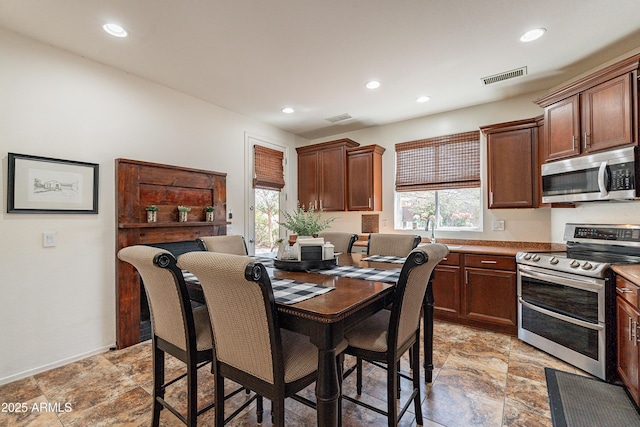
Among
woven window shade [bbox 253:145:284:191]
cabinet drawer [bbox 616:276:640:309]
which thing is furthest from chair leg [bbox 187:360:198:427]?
woven window shade [bbox 253:145:284:191]

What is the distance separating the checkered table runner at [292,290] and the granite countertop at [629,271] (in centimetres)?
194

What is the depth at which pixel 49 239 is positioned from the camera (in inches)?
98.7

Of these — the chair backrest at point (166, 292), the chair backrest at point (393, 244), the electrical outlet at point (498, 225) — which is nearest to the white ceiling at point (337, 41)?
the electrical outlet at point (498, 225)

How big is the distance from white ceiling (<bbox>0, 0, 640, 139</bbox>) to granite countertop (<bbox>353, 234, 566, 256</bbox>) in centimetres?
181

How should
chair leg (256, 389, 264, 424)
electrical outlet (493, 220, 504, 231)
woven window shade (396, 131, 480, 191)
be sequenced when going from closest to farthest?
1. chair leg (256, 389, 264, 424)
2. electrical outlet (493, 220, 504, 231)
3. woven window shade (396, 131, 480, 191)

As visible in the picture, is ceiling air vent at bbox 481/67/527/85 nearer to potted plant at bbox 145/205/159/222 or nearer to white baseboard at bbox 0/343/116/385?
potted plant at bbox 145/205/159/222

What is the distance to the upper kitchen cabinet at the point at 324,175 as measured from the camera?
4605mm

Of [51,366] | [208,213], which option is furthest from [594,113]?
[51,366]

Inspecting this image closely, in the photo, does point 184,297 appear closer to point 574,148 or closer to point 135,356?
point 135,356

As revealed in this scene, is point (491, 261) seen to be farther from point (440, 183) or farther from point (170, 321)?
point (170, 321)

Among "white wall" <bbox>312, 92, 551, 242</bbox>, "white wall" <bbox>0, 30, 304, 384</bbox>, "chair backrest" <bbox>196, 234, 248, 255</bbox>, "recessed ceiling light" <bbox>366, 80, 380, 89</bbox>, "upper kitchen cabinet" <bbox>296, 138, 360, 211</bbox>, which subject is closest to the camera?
"white wall" <bbox>0, 30, 304, 384</bbox>

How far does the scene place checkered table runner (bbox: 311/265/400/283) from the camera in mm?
1784

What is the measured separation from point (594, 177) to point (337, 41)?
2.53 metres

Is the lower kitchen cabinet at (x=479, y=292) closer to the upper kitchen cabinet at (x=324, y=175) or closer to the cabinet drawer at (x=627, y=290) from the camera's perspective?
the cabinet drawer at (x=627, y=290)
